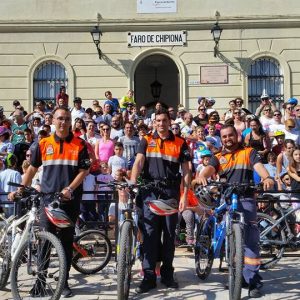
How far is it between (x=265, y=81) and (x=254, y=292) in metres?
13.5

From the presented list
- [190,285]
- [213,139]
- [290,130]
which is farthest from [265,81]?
[190,285]

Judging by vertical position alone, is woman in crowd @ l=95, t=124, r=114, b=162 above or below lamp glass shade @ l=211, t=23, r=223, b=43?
below

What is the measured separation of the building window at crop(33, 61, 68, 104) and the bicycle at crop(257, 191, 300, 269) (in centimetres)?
1206

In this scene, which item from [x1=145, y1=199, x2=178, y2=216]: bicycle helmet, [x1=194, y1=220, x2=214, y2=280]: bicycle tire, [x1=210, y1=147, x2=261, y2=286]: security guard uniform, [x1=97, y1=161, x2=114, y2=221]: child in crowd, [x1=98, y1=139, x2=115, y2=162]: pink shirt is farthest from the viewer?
[x1=98, y1=139, x2=115, y2=162]: pink shirt

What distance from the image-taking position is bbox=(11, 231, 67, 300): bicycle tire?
5.56m

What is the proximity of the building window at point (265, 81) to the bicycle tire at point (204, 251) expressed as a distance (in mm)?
12231

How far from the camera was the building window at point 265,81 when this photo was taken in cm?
1842

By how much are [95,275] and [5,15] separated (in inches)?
527

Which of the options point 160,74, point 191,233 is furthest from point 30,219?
point 160,74

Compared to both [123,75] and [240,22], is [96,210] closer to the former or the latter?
Answer: [123,75]

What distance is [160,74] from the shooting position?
22594 millimetres

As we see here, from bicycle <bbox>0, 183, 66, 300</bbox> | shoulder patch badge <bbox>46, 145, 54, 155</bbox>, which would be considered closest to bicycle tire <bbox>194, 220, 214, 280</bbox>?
bicycle <bbox>0, 183, 66, 300</bbox>

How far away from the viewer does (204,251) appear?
22.4 feet

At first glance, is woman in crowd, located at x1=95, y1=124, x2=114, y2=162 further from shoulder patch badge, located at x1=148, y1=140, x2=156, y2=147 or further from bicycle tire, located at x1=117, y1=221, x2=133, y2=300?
bicycle tire, located at x1=117, y1=221, x2=133, y2=300
